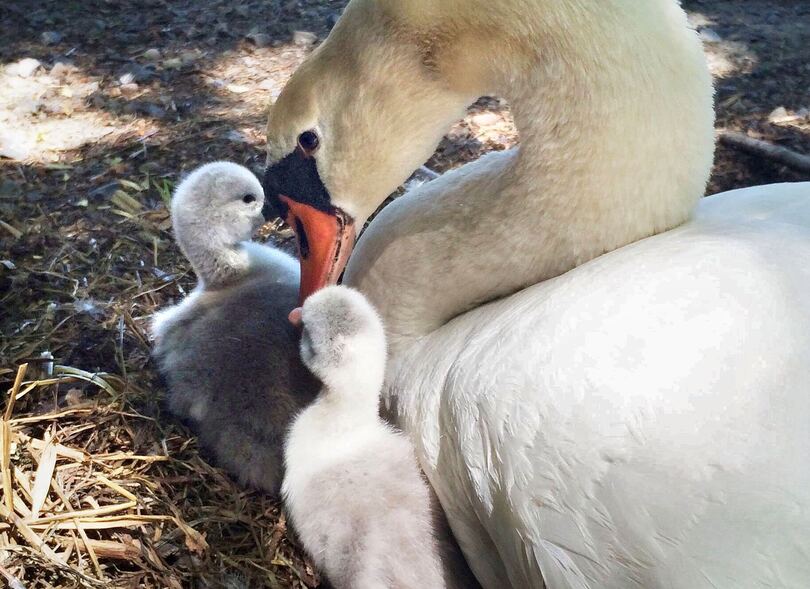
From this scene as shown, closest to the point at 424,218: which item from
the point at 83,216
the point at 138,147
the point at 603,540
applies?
the point at 603,540

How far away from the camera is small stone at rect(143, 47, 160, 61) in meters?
3.73

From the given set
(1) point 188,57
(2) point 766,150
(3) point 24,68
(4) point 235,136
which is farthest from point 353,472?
(3) point 24,68

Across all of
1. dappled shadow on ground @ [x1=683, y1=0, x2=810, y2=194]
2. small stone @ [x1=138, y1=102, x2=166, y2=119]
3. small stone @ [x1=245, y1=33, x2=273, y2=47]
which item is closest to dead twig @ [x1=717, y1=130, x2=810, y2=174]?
dappled shadow on ground @ [x1=683, y1=0, x2=810, y2=194]

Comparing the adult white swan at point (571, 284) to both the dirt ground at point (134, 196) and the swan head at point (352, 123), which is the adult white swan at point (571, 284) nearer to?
the swan head at point (352, 123)

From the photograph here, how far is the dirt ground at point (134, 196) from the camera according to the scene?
1767 mm

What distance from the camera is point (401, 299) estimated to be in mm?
1843

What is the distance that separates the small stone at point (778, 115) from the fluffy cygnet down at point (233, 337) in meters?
2.04

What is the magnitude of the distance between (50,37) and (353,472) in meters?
3.15

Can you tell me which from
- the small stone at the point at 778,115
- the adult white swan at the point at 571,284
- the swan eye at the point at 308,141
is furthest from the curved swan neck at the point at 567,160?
the small stone at the point at 778,115

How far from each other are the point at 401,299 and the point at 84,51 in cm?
271

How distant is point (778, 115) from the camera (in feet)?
10.5

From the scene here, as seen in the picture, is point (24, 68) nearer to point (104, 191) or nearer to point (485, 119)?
point (104, 191)

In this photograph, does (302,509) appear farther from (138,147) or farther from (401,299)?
(138,147)

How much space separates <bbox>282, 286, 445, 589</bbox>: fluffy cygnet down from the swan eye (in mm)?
305
